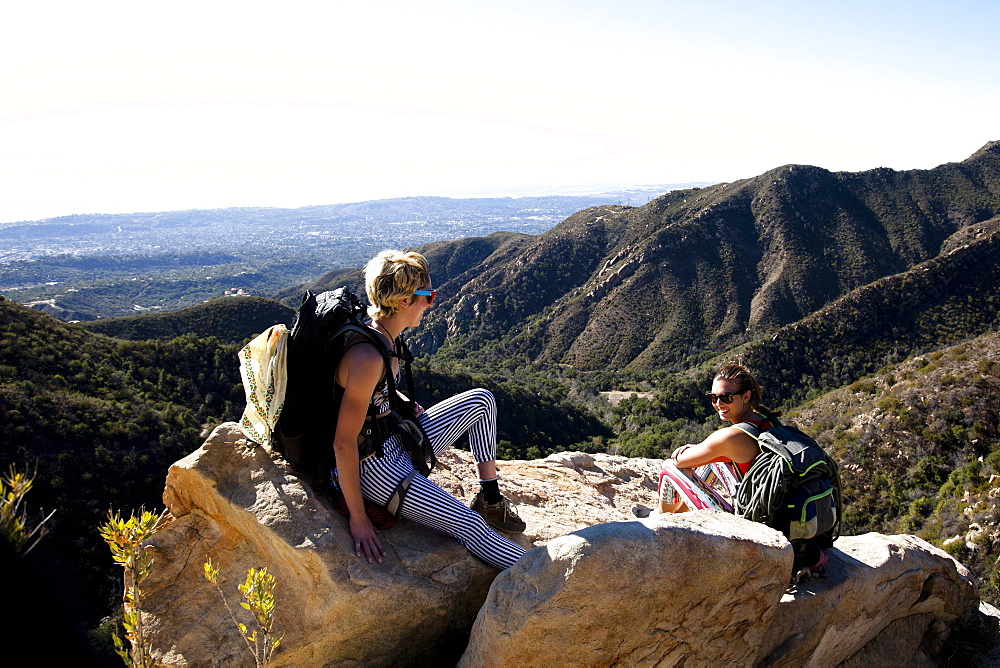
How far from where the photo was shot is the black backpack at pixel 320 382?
10.4 ft

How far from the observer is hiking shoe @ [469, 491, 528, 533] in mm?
4117

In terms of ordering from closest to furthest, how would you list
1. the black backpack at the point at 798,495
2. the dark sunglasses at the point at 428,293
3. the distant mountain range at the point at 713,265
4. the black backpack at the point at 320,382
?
the black backpack at the point at 320,382
the dark sunglasses at the point at 428,293
the black backpack at the point at 798,495
the distant mountain range at the point at 713,265

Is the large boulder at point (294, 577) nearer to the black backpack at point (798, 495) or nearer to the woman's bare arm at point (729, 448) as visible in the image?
the woman's bare arm at point (729, 448)

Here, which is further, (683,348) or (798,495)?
(683,348)

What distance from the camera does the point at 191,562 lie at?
373 centimetres

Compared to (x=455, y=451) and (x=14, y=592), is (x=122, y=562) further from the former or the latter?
(x=455, y=451)

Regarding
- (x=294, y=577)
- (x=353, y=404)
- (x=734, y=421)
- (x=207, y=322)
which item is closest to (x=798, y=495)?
(x=734, y=421)

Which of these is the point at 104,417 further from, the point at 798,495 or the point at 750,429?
the point at 798,495

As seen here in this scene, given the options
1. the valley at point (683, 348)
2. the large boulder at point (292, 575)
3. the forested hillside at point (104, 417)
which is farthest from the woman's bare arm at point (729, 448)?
the forested hillside at point (104, 417)

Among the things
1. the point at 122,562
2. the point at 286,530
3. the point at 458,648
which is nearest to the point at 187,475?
the point at 286,530

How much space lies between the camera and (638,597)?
2887mm

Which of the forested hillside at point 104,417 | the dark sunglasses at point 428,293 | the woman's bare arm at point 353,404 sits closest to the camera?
the woman's bare arm at point 353,404

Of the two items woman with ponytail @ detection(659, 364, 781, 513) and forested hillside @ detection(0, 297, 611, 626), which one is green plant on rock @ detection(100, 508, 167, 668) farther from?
forested hillside @ detection(0, 297, 611, 626)

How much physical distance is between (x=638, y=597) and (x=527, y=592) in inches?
23.3
